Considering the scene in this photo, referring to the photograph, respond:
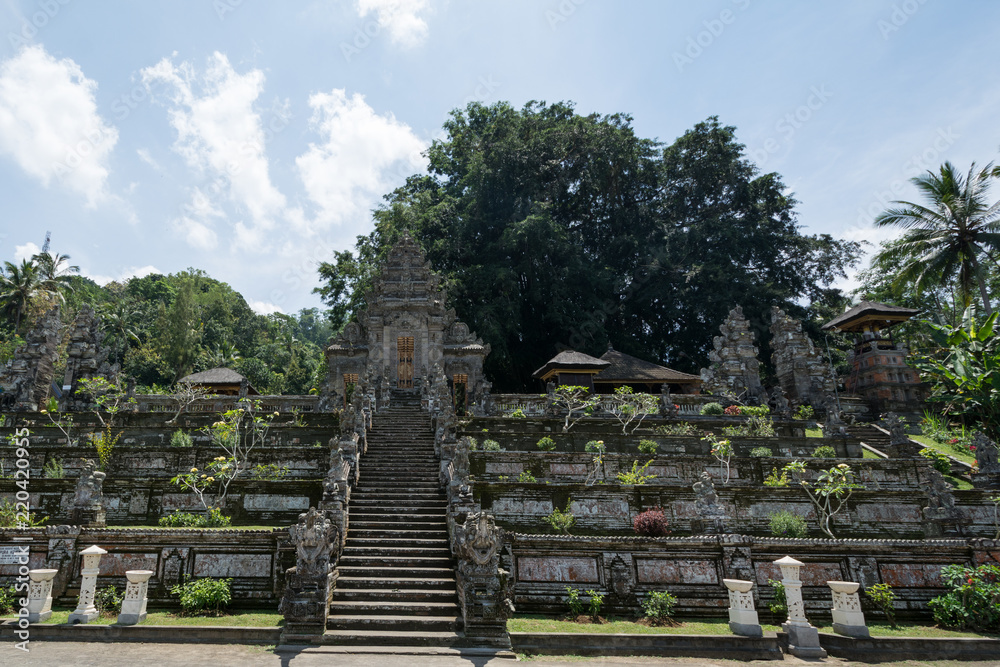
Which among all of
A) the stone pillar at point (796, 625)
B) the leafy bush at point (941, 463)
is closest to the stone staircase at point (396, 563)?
the stone pillar at point (796, 625)

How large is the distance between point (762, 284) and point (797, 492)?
25.4 metres

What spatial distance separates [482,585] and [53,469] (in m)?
11.3

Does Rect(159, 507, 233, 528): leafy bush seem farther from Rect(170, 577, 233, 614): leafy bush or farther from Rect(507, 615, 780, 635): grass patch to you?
Rect(507, 615, 780, 635): grass patch

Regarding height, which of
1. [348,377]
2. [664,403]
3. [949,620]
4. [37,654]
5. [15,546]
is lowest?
[949,620]

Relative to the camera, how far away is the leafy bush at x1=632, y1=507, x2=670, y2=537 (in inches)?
407

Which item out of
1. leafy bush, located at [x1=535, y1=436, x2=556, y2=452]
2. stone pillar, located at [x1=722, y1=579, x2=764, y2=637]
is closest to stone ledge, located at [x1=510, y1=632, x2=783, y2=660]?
stone pillar, located at [x1=722, y1=579, x2=764, y2=637]

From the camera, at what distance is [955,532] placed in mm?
11836

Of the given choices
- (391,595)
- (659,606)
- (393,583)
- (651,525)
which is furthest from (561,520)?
(391,595)

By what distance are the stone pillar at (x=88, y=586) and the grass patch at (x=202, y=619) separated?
6.0 inches

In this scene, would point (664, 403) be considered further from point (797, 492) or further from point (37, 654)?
point (37, 654)

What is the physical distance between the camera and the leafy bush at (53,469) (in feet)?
42.4

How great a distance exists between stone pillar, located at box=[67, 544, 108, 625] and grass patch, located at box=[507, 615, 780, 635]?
6.26 m

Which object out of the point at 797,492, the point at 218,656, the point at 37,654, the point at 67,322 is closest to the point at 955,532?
the point at 797,492

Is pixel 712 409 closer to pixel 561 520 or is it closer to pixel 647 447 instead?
pixel 647 447
